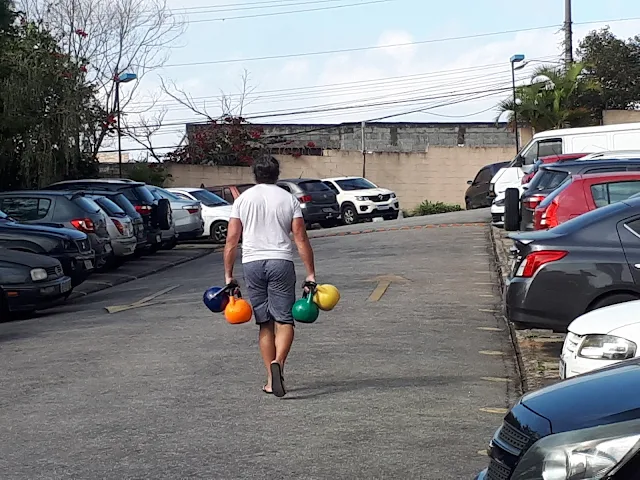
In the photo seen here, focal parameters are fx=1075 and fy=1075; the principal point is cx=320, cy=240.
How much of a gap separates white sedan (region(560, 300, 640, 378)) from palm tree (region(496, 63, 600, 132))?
28.9m

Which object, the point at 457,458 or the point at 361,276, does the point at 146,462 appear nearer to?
the point at 457,458

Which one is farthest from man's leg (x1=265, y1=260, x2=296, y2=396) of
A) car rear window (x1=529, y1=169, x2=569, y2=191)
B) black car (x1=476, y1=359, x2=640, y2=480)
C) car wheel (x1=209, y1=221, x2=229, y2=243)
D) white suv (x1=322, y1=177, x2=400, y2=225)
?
white suv (x1=322, y1=177, x2=400, y2=225)

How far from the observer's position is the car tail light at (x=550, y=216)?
40.2 ft

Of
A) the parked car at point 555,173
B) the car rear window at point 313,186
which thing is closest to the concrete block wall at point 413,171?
the car rear window at point 313,186

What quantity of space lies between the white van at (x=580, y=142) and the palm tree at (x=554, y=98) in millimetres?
11485

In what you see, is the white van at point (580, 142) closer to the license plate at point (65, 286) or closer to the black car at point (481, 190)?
the black car at point (481, 190)

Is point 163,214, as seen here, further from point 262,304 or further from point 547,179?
point 262,304

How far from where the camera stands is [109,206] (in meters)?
19.7

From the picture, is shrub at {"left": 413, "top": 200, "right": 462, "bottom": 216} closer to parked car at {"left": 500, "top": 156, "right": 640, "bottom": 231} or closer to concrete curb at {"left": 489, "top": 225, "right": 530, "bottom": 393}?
concrete curb at {"left": 489, "top": 225, "right": 530, "bottom": 393}

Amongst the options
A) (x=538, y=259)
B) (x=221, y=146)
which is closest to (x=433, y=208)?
(x=221, y=146)

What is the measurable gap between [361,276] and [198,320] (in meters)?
4.38

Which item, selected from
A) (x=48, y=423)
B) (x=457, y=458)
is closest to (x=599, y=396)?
(x=457, y=458)

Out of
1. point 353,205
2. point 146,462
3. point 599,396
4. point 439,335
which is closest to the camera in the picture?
point 599,396

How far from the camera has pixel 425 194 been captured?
140 ft
